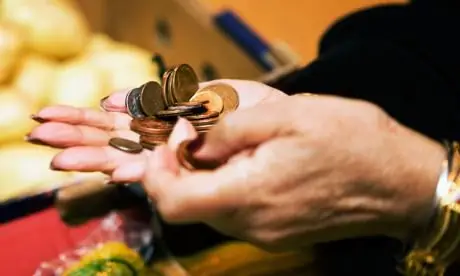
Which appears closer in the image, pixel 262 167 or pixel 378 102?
pixel 262 167

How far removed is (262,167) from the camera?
0.41 meters

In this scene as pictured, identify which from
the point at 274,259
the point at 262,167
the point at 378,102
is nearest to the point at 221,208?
the point at 262,167

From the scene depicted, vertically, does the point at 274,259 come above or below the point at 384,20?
below

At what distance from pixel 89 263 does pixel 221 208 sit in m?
0.19

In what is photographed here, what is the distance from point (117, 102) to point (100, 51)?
17.8 inches

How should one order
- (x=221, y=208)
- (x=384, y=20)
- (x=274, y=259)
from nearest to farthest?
(x=221, y=208) < (x=274, y=259) < (x=384, y=20)

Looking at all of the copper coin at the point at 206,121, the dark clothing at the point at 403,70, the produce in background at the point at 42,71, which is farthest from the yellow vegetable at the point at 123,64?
the copper coin at the point at 206,121

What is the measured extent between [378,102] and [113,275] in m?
0.25

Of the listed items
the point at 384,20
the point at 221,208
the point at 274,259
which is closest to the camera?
the point at 221,208

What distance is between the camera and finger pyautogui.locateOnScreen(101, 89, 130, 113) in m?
0.49

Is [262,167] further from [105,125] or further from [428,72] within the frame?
[428,72]

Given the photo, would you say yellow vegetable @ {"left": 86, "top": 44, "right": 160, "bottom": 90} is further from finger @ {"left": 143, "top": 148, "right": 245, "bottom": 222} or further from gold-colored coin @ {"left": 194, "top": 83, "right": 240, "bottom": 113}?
finger @ {"left": 143, "top": 148, "right": 245, "bottom": 222}

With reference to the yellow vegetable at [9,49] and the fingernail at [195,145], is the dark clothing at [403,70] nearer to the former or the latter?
the fingernail at [195,145]

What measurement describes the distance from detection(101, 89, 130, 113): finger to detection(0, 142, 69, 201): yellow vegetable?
23cm
